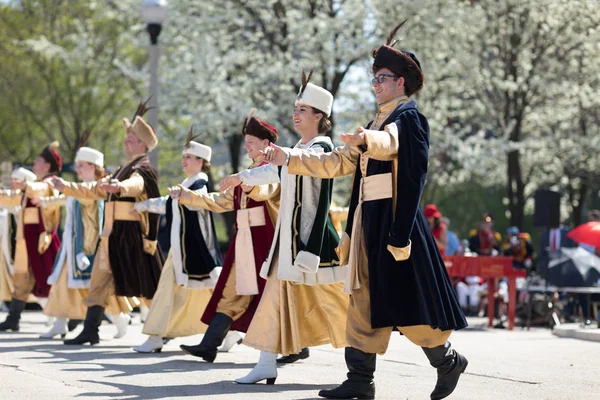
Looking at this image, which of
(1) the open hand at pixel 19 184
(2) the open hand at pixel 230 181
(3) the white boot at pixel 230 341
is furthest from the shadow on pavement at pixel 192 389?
(1) the open hand at pixel 19 184

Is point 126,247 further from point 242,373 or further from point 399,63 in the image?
point 399,63

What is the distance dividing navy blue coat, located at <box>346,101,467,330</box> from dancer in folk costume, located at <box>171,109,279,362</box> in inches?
91.0

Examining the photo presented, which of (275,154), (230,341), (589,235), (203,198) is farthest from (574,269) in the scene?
(275,154)

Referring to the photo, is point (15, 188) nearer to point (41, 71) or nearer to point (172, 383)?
point (172, 383)

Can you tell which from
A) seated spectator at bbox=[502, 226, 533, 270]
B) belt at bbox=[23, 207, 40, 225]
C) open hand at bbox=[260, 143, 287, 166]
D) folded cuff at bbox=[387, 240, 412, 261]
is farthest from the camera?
seated spectator at bbox=[502, 226, 533, 270]

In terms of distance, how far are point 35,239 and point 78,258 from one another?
5.50ft

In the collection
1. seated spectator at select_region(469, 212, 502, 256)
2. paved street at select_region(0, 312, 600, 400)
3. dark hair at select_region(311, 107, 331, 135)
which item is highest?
dark hair at select_region(311, 107, 331, 135)

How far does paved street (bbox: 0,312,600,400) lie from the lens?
25.0ft

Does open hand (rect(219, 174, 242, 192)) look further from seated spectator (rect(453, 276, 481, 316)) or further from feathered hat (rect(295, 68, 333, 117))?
seated spectator (rect(453, 276, 481, 316))

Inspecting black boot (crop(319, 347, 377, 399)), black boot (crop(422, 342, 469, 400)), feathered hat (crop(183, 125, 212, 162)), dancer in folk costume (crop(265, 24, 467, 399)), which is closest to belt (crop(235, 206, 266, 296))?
feathered hat (crop(183, 125, 212, 162))

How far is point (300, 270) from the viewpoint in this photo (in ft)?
27.2

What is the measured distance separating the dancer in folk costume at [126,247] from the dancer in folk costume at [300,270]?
3.19 metres

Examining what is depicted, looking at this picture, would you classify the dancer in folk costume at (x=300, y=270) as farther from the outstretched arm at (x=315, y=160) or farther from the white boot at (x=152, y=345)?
the white boot at (x=152, y=345)

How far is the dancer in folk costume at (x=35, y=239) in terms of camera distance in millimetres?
13586
